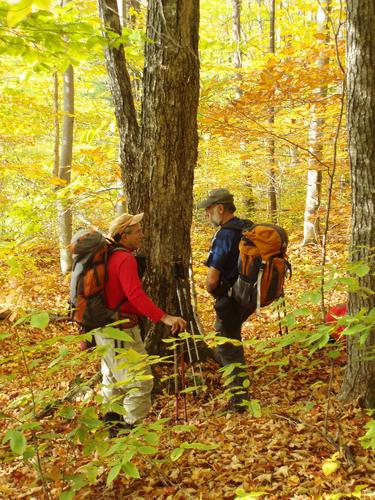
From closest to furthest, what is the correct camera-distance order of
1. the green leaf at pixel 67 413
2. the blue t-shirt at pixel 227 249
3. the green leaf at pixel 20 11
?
1. the green leaf at pixel 20 11
2. the green leaf at pixel 67 413
3. the blue t-shirt at pixel 227 249

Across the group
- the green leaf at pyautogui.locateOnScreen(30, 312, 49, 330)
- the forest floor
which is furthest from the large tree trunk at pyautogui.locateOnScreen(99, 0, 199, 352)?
the green leaf at pyautogui.locateOnScreen(30, 312, 49, 330)

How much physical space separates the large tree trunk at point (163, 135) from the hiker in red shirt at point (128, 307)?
2.30 ft

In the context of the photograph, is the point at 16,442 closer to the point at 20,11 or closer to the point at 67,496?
the point at 67,496

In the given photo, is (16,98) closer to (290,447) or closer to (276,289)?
(276,289)

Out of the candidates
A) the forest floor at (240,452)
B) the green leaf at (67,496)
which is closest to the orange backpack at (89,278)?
the forest floor at (240,452)

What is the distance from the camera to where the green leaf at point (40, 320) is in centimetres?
187

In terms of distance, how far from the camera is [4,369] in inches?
262

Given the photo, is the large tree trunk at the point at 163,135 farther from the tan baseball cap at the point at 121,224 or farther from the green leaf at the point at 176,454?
the green leaf at the point at 176,454

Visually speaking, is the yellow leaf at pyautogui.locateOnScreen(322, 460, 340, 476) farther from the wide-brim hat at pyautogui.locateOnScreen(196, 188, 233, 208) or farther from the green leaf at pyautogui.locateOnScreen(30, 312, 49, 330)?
the wide-brim hat at pyautogui.locateOnScreen(196, 188, 233, 208)

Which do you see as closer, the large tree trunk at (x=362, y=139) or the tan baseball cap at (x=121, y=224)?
the large tree trunk at (x=362, y=139)

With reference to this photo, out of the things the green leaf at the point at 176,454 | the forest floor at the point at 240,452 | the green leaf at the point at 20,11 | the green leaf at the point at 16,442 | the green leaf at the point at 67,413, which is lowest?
the forest floor at the point at 240,452

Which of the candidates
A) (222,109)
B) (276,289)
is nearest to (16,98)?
(222,109)

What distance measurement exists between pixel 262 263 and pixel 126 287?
4.49 ft

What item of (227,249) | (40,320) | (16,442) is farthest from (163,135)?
(16,442)
